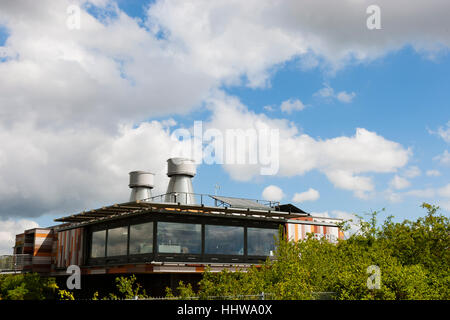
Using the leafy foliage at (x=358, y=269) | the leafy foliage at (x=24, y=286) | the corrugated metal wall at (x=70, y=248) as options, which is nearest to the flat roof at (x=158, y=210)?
the corrugated metal wall at (x=70, y=248)

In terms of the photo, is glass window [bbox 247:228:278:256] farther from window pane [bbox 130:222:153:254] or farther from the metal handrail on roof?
window pane [bbox 130:222:153:254]

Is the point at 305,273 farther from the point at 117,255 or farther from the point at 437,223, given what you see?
the point at 117,255

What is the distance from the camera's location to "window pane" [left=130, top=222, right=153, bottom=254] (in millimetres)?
30231

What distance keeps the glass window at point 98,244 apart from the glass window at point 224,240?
8.84 m

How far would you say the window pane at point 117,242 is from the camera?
3281 centimetres

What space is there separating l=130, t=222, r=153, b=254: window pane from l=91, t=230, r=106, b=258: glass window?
452 centimetres

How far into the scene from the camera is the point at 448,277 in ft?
62.1

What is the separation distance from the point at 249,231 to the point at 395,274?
17736mm

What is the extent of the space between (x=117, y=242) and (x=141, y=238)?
3530 mm

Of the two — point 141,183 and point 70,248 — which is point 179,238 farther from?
point 141,183

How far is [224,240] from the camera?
1299 inches

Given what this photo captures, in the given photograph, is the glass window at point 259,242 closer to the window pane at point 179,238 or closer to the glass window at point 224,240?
the glass window at point 224,240

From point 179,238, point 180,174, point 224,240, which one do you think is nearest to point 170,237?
point 179,238
